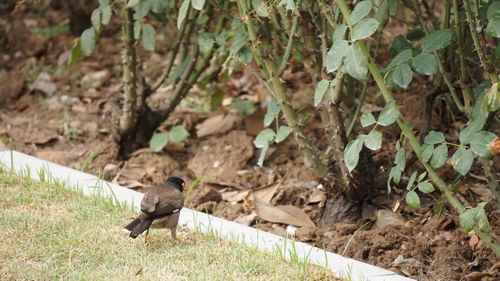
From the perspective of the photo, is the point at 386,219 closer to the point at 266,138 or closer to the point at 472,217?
the point at 266,138

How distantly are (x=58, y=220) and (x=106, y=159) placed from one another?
1.40m

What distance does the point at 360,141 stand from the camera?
3650 millimetres

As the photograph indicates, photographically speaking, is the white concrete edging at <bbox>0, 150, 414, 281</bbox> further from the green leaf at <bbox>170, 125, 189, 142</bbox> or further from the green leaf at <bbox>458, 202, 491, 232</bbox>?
the green leaf at <bbox>170, 125, 189, 142</bbox>

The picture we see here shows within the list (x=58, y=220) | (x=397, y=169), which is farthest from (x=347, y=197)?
(x=58, y=220)

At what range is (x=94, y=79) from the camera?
23.5 ft

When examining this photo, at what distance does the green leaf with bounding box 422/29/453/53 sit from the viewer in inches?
145

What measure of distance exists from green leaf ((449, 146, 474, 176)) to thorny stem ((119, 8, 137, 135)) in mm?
2513

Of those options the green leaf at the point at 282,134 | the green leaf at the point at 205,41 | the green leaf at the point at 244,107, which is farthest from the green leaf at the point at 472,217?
the green leaf at the point at 244,107

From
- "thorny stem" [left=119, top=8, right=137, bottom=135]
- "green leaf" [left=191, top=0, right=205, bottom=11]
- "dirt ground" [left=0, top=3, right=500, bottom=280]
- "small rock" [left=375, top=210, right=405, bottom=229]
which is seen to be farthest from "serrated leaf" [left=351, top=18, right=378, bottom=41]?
"thorny stem" [left=119, top=8, right=137, bottom=135]

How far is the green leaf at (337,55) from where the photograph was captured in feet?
11.1

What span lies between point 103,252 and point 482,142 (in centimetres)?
178

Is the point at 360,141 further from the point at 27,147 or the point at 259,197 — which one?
the point at 27,147

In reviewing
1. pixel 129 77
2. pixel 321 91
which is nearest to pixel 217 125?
pixel 129 77

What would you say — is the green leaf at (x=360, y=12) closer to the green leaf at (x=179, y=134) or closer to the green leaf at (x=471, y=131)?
the green leaf at (x=471, y=131)
